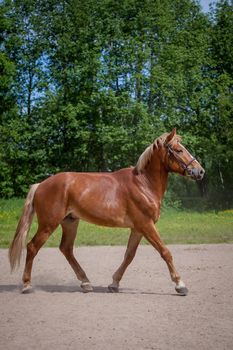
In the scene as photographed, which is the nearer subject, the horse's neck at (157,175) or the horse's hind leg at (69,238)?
the horse's neck at (157,175)

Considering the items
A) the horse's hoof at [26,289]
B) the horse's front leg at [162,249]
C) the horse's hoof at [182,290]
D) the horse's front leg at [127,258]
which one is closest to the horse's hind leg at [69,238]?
the horse's front leg at [127,258]

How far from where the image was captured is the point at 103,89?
3117cm

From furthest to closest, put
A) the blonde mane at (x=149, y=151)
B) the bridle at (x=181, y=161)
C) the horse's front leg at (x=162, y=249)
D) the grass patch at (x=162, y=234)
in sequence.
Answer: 1. the grass patch at (x=162, y=234)
2. the blonde mane at (x=149, y=151)
3. the bridle at (x=181, y=161)
4. the horse's front leg at (x=162, y=249)

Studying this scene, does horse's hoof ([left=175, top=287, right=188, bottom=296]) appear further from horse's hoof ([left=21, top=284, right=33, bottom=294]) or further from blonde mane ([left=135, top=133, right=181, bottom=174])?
horse's hoof ([left=21, top=284, right=33, bottom=294])

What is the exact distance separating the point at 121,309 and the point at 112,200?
5.97ft

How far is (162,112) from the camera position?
103 feet

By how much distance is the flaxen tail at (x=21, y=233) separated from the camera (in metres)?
7.16

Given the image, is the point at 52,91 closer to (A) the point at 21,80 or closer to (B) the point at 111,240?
(A) the point at 21,80

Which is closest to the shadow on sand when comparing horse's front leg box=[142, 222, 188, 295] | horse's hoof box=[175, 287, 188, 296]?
horse's hoof box=[175, 287, 188, 296]

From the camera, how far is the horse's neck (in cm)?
728

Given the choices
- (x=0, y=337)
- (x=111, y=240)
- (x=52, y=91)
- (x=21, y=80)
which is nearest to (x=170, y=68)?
(x=52, y=91)

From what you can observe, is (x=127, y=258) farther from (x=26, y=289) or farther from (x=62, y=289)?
(x=26, y=289)

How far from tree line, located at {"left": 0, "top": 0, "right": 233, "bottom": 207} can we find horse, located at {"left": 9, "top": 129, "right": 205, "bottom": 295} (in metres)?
21.8

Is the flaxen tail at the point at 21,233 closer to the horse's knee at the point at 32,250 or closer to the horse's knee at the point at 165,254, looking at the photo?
the horse's knee at the point at 32,250
